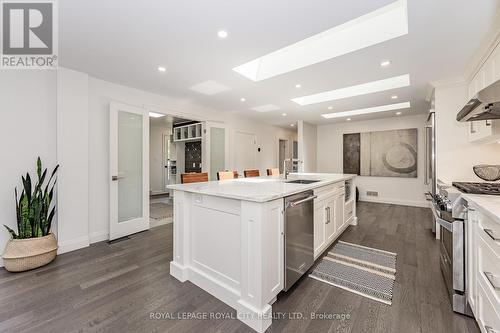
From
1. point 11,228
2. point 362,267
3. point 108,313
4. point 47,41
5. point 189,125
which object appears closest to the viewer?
point 108,313

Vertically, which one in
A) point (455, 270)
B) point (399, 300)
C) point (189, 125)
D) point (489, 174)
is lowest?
point (399, 300)

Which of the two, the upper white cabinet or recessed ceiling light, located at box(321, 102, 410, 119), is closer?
the upper white cabinet

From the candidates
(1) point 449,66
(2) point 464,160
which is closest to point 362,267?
(2) point 464,160

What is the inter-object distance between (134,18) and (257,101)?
2793 millimetres

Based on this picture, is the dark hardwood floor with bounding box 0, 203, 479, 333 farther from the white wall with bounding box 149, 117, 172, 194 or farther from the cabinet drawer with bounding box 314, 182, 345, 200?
the white wall with bounding box 149, 117, 172, 194

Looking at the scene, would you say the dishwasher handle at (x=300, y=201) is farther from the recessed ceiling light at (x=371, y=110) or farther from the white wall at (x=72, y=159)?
the recessed ceiling light at (x=371, y=110)

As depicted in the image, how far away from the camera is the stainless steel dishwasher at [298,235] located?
1823 millimetres

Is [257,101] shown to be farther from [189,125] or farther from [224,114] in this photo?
[189,125]

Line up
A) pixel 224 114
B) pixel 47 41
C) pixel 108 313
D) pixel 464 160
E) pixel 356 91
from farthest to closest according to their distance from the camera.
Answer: pixel 224 114 → pixel 356 91 → pixel 464 160 → pixel 47 41 → pixel 108 313

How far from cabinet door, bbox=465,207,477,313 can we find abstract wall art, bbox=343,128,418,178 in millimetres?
4880

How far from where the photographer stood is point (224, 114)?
530cm

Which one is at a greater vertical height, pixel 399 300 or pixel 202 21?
pixel 202 21

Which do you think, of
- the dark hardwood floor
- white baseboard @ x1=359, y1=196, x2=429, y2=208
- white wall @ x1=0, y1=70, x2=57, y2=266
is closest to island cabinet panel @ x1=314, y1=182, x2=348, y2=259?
the dark hardwood floor

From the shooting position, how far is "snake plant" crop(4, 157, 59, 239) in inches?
93.4
